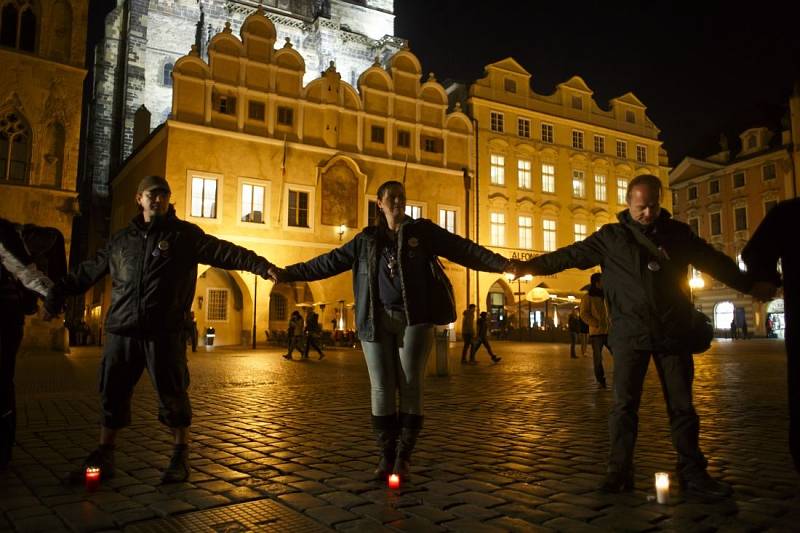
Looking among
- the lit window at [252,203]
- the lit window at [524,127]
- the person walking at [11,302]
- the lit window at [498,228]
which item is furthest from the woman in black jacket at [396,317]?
the lit window at [524,127]

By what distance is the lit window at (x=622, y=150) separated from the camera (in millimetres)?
42781

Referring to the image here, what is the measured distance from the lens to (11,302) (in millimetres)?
4613

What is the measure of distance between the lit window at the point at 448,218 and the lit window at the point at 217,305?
11.8 metres

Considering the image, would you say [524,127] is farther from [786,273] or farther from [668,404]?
[786,273]

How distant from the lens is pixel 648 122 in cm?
4444

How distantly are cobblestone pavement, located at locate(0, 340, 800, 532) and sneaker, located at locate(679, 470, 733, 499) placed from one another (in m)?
0.07

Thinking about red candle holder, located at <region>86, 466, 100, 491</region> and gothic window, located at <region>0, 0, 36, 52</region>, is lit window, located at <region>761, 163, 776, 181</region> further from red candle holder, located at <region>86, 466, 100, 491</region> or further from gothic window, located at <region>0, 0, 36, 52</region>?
red candle holder, located at <region>86, 466, 100, 491</region>

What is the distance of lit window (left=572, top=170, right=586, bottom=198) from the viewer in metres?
40.6

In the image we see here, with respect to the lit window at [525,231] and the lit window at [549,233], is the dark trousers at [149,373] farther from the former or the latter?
the lit window at [549,233]

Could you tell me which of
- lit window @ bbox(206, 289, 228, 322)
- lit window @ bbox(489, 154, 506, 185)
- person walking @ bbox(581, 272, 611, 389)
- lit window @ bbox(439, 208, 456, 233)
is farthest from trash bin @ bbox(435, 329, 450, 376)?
lit window @ bbox(489, 154, 506, 185)

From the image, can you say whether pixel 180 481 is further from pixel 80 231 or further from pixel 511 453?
pixel 80 231

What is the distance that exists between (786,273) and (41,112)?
25.6 metres

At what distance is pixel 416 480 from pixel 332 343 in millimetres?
23924

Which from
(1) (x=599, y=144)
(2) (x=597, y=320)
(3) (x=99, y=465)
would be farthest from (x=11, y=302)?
(1) (x=599, y=144)
